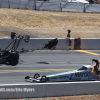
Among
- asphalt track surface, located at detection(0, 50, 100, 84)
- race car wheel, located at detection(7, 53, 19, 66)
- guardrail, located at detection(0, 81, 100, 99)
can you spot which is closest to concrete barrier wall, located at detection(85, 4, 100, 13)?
asphalt track surface, located at detection(0, 50, 100, 84)

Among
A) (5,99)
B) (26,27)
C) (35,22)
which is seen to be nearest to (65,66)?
(5,99)

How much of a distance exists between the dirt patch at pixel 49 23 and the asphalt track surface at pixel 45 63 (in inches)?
442

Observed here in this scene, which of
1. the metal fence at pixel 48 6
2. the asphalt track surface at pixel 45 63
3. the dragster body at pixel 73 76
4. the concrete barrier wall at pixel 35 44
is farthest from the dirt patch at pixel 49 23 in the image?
the dragster body at pixel 73 76

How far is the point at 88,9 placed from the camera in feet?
154

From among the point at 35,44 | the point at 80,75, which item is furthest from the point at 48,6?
the point at 80,75

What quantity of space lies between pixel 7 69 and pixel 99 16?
1307 inches

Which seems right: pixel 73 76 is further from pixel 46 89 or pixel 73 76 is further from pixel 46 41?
pixel 46 41

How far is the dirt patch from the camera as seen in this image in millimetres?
33250

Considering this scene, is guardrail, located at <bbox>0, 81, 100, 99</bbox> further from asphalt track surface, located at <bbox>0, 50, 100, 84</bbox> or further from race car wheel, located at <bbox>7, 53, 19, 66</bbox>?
race car wheel, located at <bbox>7, 53, 19, 66</bbox>

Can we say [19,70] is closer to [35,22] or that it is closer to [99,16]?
[35,22]

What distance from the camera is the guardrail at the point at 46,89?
29.8ft

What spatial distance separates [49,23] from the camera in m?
39.2

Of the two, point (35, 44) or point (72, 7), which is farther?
point (72, 7)

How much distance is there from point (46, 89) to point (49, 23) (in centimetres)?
3028
